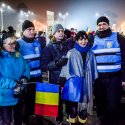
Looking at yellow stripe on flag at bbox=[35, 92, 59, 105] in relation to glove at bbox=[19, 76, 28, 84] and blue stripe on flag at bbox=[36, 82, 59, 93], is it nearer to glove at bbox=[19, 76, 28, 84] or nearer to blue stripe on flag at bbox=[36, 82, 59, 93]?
blue stripe on flag at bbox=[36, 82, 59, 93]

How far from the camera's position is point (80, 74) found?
6.06 m

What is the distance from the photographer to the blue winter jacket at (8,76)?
5.16 meters

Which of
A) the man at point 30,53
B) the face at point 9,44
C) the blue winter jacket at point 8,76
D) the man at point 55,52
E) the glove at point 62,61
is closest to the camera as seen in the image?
the blue winter jacket at point 8,76

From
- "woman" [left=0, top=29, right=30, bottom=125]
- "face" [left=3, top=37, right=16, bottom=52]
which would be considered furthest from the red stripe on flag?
"face" [left=3, top=37, right=16, bottom=52]

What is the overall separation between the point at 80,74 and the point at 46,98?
796 millimetres

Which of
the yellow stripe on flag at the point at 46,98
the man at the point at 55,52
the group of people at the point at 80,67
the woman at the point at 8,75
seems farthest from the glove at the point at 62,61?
the woman at the point at 8,75

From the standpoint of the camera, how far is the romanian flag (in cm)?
579

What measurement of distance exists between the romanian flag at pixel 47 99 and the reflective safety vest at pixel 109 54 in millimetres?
A: 1087

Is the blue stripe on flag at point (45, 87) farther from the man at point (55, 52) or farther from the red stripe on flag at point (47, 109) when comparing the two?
the man at point (55, 52)

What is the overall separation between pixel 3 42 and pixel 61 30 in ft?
4.95

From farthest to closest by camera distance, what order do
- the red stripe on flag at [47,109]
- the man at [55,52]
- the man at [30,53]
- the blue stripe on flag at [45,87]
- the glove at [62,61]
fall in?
the man at [55,52] < the man at [30,53] < the glove at [62,61] < the red stripe on flag at [47,109] < the blue stripe on flag at [45,87]

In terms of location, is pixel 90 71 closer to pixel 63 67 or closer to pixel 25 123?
pixel 63 67

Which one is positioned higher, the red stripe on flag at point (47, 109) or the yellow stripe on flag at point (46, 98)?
the yellow stripe on flag at point (46, 98)

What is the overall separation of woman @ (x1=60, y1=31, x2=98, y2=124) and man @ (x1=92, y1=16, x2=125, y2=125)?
0.22 meters
